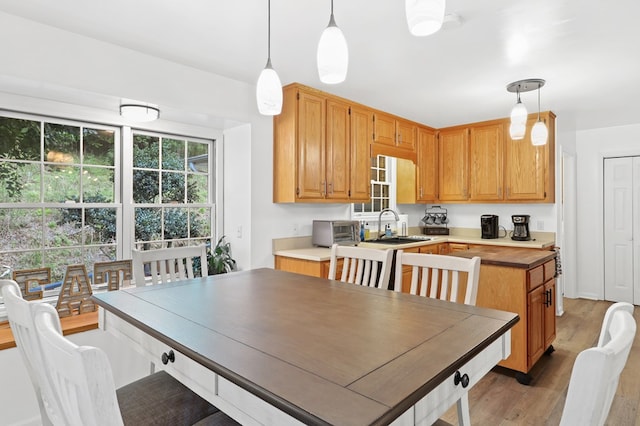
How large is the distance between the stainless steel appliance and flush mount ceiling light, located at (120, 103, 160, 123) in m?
3.93

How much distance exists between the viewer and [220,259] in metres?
3.15

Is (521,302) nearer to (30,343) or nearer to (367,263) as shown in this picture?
(367,263)

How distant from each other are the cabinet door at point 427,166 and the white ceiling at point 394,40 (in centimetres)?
129

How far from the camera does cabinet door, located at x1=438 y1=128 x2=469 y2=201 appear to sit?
4.86m

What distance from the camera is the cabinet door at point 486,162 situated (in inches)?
179

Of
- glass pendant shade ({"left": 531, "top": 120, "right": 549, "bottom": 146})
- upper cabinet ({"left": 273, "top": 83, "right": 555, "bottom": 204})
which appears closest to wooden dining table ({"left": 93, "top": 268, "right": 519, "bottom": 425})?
upper cabinet ({"left": 273, "top": 83, "right": 555, "bottom": 204})

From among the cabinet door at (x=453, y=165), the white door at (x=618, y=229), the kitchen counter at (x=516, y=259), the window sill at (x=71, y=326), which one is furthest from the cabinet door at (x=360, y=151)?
the white door at (x=618, y=229)

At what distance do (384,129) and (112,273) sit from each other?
121 inches

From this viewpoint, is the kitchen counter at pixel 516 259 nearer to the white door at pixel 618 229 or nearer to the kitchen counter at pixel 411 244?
the kitchen counter at pixel 411 244

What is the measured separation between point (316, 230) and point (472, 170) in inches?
95.4

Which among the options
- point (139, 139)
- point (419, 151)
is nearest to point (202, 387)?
point (139, 139)

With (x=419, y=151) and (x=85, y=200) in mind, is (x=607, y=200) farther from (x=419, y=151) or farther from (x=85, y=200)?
(x=85, y=200)

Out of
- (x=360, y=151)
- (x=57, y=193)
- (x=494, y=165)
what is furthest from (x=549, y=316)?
(x=57, y=193)

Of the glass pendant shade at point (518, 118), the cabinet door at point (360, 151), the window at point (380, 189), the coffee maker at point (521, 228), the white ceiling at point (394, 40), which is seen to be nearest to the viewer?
the white ceiling at point (394, 40)
